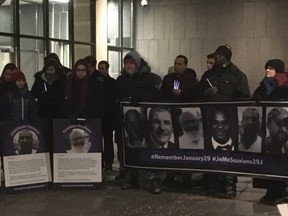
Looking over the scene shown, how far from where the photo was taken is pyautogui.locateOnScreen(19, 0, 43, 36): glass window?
11.5 metres

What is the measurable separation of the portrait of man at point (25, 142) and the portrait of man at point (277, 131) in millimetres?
3100

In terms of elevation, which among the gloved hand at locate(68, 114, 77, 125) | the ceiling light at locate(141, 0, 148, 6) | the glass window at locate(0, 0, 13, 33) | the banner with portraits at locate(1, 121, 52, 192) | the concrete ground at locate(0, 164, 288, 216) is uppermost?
the ceiling light at locate(141, 0, 148, 6)

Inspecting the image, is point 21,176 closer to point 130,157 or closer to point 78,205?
point 78,205

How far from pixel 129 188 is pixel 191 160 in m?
1.04

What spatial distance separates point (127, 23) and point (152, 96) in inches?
359

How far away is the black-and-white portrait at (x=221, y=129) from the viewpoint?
6.47m

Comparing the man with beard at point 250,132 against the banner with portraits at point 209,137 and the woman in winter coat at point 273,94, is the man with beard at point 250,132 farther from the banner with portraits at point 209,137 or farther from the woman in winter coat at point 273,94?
the woman in winter coat at point 273,94

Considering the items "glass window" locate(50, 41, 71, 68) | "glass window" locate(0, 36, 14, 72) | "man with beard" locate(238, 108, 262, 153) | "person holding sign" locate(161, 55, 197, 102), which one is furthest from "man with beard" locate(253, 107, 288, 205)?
"glass window" locate(50, 41, 71, 68)

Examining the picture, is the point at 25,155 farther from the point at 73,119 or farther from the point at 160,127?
the point at 160,127

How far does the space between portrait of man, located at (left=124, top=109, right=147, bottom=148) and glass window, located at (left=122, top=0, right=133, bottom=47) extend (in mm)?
8864

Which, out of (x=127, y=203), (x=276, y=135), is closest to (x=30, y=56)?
(x=127, y=203)

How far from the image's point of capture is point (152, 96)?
696 cm

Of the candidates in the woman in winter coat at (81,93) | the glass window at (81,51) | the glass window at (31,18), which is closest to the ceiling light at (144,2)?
the glass window at (81,51)

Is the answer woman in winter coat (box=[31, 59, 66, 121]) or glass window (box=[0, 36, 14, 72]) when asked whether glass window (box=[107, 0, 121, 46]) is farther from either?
woman in winter coat (box=[31, 59, 66, 121])
